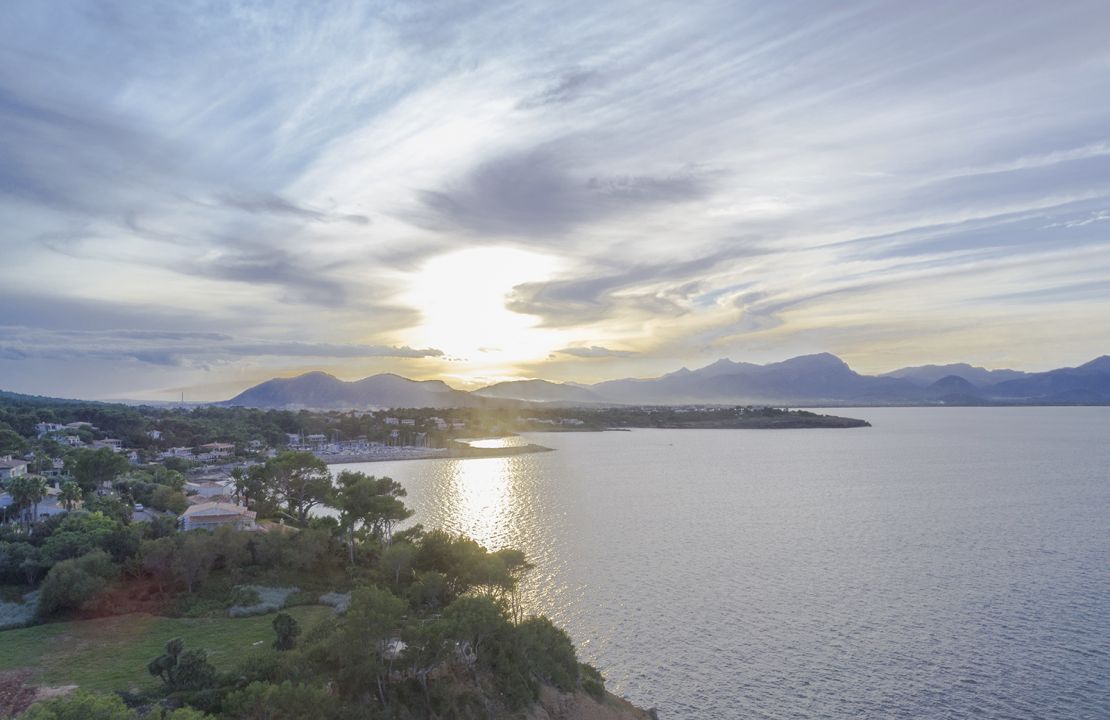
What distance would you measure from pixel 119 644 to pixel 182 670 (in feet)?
22.9

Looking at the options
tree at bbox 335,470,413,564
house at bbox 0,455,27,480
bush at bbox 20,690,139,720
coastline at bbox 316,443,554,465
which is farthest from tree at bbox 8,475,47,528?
coastline at bbox 316,443,554,465

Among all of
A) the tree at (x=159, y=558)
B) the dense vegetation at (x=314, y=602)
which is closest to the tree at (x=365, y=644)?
the dense vegetation at (x=314, y=602)

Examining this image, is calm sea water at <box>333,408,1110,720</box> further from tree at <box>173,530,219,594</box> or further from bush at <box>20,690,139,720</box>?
bush at <box>20,690,139,720</box>

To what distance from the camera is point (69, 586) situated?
2722 cm

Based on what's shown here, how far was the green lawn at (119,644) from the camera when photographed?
21.3 metres

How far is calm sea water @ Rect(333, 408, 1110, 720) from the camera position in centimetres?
2450

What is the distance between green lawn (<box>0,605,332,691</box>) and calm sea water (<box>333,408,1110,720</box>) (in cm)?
1339

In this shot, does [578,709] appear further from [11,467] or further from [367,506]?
[11,467]

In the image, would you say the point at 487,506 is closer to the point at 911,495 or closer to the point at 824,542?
the point at 824,542

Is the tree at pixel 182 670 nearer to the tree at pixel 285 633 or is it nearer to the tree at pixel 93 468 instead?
the tree at pixel 285 633

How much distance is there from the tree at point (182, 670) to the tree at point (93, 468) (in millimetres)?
38620

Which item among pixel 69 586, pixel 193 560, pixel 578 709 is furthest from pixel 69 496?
pixel 578 709

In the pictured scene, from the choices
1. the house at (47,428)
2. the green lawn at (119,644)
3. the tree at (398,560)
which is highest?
the house at (47,428)

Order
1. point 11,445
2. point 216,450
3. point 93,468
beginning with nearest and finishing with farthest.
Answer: point 93,468
point 11,445
point 216,450
